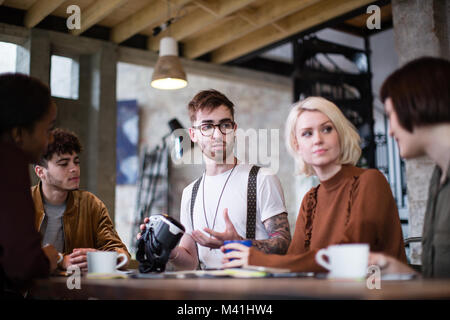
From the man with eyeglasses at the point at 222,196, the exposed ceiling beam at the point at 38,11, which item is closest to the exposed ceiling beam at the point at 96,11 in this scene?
the exposed ceiling beam at the point at 38,11

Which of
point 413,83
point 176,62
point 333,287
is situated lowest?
point 333,287

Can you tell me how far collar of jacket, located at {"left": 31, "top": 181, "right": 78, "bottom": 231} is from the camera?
7.79ft

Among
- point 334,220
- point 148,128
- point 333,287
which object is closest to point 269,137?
point 148,128

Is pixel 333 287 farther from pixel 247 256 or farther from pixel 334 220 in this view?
pixel 334 220

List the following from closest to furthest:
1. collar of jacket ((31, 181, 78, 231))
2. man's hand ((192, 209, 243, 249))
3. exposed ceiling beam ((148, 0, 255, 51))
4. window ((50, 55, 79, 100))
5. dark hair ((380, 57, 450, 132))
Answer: dark hair ((380, 57, 450, 132)), man's hand ((192, 209, 243, 249)), collar of jacket ((31, 181, 78, 231)), exposed ceiling beam ((148, 0, 255, 51)), window ((50, 55, 79, 100))

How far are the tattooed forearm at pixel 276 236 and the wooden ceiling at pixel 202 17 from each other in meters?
3.48

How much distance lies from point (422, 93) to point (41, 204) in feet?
6.16

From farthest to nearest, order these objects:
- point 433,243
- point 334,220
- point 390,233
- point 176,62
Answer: point 176,62
point 334,220
point 390,233
point 433,243

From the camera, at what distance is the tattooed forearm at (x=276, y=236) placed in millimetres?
1940

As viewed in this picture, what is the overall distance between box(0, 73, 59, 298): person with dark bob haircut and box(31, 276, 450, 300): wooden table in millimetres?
190

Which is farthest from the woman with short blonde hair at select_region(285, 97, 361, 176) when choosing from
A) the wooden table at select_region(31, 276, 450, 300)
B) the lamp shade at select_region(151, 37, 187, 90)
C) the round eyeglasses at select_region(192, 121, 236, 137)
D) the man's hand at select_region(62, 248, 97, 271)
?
the lamp shade at select_region(151, 37, 187, 90)

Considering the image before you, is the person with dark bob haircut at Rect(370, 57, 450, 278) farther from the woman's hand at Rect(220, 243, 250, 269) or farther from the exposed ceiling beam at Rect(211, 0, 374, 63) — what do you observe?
the exposed ceiling beam at Rect(211, 0, 374, 63)
